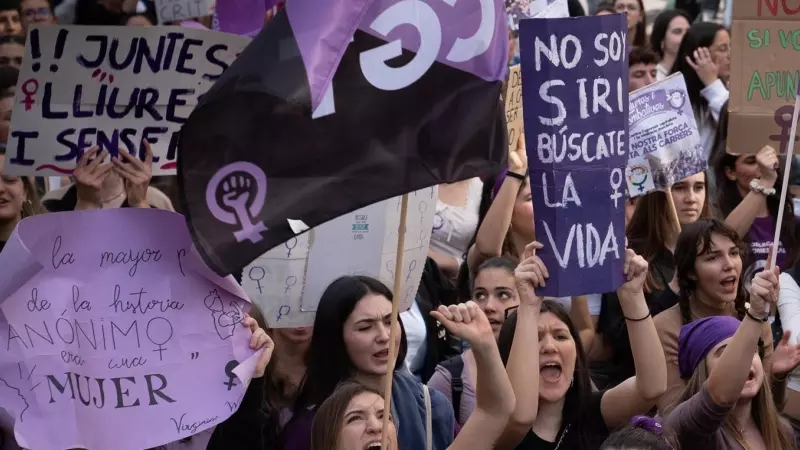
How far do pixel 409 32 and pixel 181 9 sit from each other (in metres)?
4.00

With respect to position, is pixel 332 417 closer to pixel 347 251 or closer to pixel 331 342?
pixel 331 342

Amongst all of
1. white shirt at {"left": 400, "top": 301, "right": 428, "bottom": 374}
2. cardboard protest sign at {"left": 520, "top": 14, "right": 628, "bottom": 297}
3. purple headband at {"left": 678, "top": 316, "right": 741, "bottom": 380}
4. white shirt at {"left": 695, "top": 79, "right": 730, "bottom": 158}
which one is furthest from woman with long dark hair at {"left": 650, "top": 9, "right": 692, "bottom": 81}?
cardboard protest sign at {"left": 520, "top": 14, "right": 628, "bottom": 297}

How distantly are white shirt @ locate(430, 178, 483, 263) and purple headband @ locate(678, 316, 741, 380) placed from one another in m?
1.89

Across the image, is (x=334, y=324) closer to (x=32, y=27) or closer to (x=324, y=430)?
(x=324, y=430)

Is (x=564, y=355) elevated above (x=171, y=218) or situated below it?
below

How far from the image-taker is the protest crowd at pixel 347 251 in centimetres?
457

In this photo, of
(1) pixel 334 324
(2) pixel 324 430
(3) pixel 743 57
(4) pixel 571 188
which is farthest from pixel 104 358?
(3) pixel 743 57

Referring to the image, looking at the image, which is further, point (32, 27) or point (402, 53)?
point (32, 27)

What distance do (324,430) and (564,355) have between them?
99 centimetres

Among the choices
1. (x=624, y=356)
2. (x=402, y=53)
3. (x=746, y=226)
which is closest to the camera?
(x=402, y=53)

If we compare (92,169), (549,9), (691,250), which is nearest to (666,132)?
(549,9)

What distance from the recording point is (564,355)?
5738 mm

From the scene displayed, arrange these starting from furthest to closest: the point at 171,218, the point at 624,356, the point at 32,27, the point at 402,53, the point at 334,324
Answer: the point at 624,356 → the point at 334,324 → the point at 32,27 → the point at 171,218 → the point at 402,53
